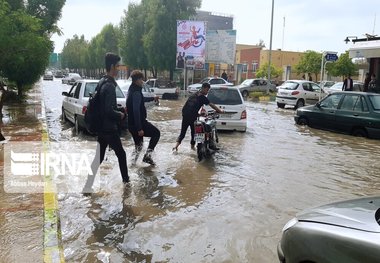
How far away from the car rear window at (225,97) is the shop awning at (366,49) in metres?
9.58

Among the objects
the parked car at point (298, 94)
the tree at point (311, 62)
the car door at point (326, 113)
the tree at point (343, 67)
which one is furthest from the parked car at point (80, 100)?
the tree at point (311, 62)

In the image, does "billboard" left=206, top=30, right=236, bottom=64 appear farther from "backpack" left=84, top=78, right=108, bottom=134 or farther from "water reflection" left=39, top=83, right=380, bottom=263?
"backpack" left=84, top=78, right=108, bottom=134

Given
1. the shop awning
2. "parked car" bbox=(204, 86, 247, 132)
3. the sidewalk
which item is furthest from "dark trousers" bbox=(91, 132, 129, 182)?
the shop awning

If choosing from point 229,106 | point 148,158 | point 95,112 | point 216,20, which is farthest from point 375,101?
point 216,20

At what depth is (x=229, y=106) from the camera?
41.2ft

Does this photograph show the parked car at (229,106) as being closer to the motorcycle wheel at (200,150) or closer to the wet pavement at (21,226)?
the motorcycle wheel at (200,150)

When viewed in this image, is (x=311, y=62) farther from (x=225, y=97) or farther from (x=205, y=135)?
(x=205, y=135)

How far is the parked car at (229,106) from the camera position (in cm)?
1264

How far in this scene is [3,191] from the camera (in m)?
6.05

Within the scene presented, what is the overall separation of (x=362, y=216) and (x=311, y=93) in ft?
69.7

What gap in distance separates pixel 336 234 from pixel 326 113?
39.4 feet

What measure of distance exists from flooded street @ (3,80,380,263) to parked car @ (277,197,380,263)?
121cm

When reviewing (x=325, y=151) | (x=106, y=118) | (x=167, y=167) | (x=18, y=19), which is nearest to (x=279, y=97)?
(x=325, y=151)

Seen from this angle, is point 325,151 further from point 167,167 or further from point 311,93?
point 311,93
